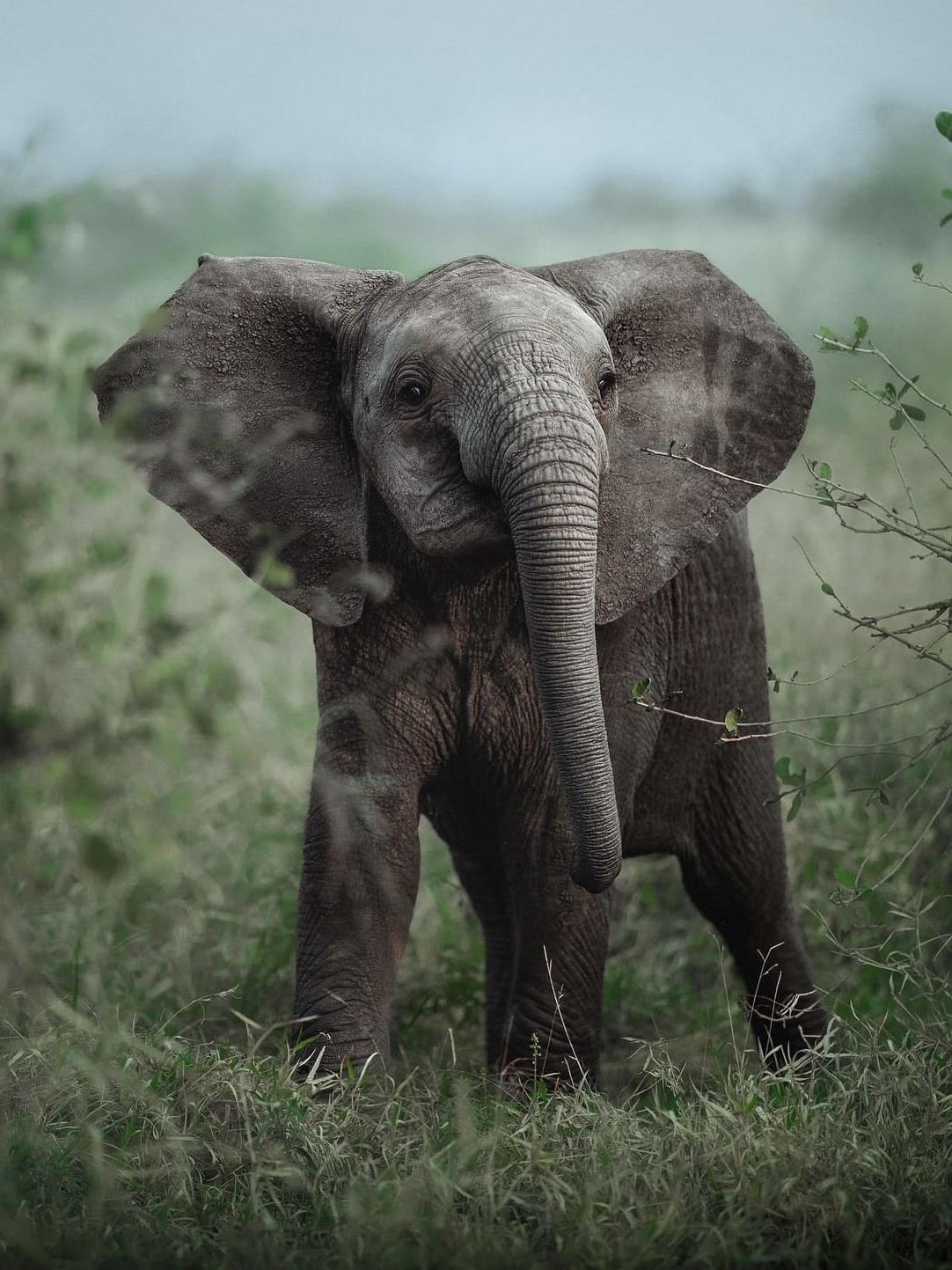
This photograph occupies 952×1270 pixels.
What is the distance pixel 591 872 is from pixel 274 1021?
157cm

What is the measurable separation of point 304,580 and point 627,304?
1.06 m

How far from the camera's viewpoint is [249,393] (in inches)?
162

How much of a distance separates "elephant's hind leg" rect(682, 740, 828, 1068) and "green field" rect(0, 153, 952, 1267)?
177 mm

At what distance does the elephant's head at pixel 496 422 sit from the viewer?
136 inches

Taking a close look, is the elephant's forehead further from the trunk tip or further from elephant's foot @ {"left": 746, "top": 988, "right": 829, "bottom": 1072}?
elephant's foot @ {"left": 746, "top": 988, "right": 829, "bottom": 1072}

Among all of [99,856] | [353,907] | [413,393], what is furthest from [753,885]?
[99,856]

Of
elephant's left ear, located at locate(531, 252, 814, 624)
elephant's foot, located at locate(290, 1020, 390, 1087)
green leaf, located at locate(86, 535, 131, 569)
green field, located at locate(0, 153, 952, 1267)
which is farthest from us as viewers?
elephant's left ear, located at locate(531, 252, 814, 624)

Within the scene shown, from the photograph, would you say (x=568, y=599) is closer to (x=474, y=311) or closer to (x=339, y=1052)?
(x=474, y=311)

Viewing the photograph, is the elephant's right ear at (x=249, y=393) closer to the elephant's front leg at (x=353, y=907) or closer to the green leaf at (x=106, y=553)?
the elephant's front leg at (x=353, y=907)

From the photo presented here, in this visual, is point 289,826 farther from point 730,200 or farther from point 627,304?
point 730,200

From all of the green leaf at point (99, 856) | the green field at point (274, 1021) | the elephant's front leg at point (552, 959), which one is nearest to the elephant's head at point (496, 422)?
the green field at point (274, 1021)

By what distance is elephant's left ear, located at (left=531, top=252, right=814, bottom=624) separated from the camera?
13.3ft

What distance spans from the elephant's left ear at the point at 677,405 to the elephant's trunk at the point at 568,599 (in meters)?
0.50

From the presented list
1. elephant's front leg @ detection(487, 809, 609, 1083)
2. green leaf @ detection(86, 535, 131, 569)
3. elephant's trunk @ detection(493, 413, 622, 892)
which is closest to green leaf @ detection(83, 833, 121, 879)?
green leaf @ detection(86, 535, 131, 569)
